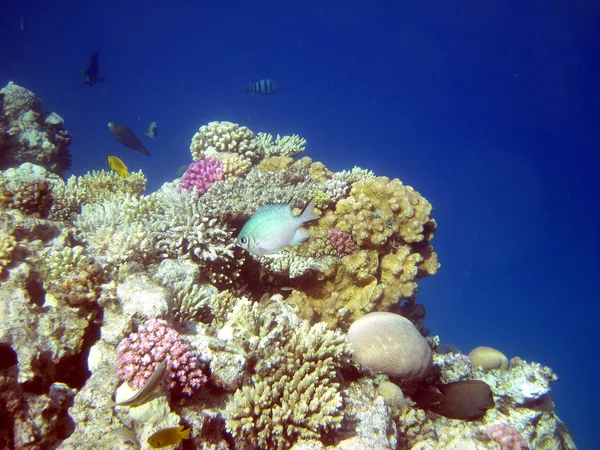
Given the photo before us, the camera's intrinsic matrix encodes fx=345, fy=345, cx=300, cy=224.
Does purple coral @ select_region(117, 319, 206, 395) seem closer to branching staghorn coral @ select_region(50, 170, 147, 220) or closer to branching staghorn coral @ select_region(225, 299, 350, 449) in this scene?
branching staghorn coral @ select_region(225, 299, 350, 449)

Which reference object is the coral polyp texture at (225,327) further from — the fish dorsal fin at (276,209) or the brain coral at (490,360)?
the fish dorsal fin at (276,209)

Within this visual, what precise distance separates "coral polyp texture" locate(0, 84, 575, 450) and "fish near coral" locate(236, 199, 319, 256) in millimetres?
1052

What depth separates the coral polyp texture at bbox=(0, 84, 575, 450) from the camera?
9.87 feet

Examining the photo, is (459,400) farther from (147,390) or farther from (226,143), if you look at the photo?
(226,143)

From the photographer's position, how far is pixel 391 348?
4473 millimetres

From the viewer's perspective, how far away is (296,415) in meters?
3.25

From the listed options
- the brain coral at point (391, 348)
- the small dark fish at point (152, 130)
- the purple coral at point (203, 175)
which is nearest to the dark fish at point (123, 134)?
the small dark fish at point (152, 130)

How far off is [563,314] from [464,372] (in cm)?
9391

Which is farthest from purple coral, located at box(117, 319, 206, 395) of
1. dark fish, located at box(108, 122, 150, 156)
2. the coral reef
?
the coral reef

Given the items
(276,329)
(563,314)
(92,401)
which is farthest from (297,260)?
(563,314)

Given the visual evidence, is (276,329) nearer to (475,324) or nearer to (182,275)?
Answer: (182,275)

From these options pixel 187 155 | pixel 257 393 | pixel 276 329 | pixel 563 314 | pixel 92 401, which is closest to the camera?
pixel 92 401

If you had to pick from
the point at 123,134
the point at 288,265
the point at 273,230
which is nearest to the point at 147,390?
the point at 273,230

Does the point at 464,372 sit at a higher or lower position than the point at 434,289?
lower
